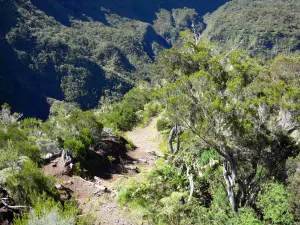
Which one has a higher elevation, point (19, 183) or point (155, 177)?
point (155, 177)

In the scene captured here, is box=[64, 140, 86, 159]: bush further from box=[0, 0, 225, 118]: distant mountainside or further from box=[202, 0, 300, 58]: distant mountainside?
box=[202, 0, 300, 58]: distant mountainside

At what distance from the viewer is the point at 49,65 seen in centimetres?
11462

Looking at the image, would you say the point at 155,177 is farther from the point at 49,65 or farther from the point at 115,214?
the point at 49,65

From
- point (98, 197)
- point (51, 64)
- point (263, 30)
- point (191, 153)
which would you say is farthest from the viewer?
point (263, 30)

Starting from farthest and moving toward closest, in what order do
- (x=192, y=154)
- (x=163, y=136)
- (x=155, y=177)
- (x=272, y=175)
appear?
1. (x=163, y=136)
2. (x=192, y=154)
3. (x=155, y=177)
4. (x=272, y=175)

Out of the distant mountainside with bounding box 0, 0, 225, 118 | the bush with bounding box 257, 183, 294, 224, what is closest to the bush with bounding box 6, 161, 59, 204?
the bush with bounding box 257, 183, 294, 224

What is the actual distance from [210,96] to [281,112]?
1.49 m

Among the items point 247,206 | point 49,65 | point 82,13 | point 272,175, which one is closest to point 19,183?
point 247,206

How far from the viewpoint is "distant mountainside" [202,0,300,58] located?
129 m

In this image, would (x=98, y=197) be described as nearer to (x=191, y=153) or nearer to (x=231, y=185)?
(x=191, y=153)

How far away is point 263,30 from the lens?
141125 mm

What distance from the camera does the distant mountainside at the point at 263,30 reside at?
129 metres

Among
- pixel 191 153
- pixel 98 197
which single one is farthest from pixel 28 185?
pixel 191 153

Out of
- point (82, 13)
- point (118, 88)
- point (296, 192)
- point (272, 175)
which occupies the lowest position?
point (296, 192)
